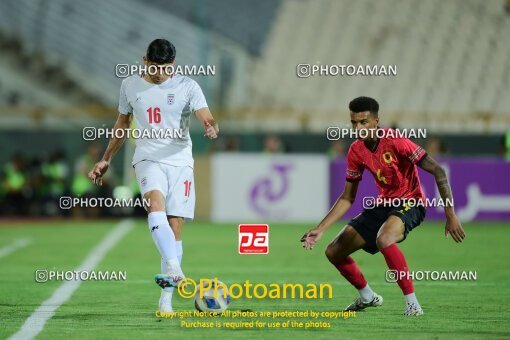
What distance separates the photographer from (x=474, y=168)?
67.6ft

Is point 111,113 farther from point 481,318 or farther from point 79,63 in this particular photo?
point 481,318

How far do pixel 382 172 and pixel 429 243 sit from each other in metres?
8.28

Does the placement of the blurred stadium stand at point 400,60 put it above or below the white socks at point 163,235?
above

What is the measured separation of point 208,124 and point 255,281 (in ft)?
10.9

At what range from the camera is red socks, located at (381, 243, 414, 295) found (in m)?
7.67

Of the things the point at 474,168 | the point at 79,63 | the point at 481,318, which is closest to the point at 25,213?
the point at 79,63

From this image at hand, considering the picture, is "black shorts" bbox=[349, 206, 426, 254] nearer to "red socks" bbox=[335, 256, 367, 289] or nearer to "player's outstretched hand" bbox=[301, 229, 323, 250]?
"red socks" bbox=[335, 256, 367, 289]

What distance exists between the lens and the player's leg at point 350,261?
26.6 feet

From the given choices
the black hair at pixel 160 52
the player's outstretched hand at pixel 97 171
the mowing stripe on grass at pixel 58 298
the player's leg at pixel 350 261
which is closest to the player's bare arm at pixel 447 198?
the player's leg at pixel 350 261

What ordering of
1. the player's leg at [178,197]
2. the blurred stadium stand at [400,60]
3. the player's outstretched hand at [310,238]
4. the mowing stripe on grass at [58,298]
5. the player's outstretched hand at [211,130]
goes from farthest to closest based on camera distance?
1. the blurred stadium stand at [400,60]
2. the player's leg at [178,197]
3. the player's outstretched hand at [310,238]
4. the player's outstretched hand at [211,130]
5. the mowing stripe on grass at [58,298]

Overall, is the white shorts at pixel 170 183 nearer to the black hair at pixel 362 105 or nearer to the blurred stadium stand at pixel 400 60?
the black hair at pixel 362 105

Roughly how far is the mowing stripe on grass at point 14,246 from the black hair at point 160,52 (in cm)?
719

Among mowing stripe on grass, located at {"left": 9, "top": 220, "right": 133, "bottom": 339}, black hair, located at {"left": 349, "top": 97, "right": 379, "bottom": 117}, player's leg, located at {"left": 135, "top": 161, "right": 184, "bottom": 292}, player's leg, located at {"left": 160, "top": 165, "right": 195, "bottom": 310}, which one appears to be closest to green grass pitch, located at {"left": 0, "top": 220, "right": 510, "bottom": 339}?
mowing stripe on grass, located at {"left": 9, "top": 220, "right": 133, "bottom": 339}

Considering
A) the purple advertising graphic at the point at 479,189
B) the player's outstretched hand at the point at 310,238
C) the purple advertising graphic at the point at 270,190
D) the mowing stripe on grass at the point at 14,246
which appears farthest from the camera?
the purple advertising graphic at the point at 270,190
